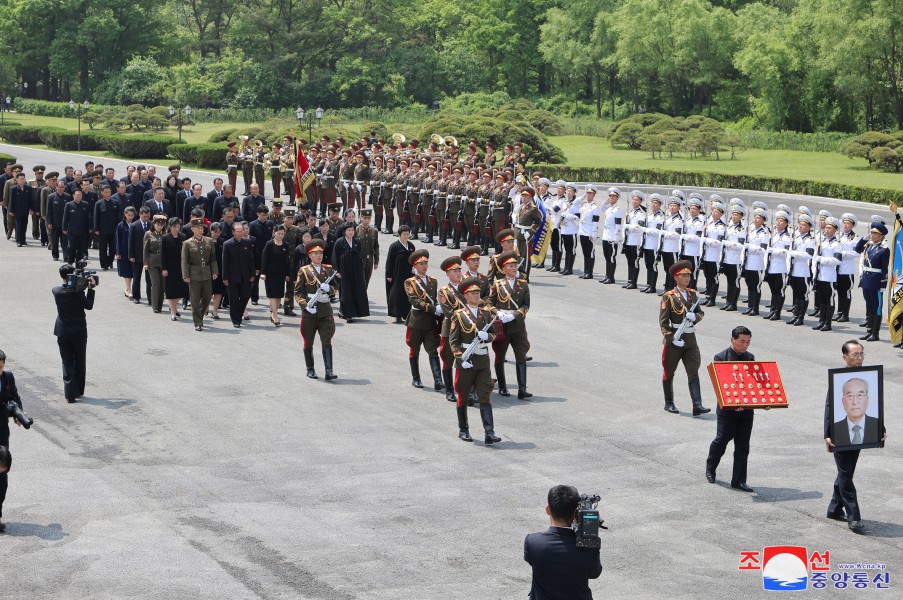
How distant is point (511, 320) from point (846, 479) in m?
5.74

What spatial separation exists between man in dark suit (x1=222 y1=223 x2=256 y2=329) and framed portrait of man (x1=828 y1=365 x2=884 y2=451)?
11.5 meters

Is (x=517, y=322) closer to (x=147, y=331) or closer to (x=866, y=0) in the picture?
(x=147, y=331)

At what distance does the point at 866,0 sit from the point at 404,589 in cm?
5778

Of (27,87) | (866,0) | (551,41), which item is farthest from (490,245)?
(27,87)

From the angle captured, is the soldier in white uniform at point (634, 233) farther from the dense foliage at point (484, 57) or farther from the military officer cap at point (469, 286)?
the dense foliage at point (484, 57)

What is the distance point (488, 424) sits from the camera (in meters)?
13.9

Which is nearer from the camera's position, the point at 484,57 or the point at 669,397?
the point at 669,397

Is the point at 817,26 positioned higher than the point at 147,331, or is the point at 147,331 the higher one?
the point at 817,26

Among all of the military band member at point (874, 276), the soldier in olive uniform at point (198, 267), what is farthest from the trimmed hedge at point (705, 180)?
the soldier in olive uniform at point (198, 267)

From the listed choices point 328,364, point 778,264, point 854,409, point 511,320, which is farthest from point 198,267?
point 854,409

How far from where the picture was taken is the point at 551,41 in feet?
271

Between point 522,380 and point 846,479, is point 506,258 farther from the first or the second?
point 846,479

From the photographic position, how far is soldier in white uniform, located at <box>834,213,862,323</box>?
20.5 m

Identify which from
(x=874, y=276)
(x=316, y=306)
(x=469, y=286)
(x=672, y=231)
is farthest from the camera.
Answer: (x=672, y=231)
